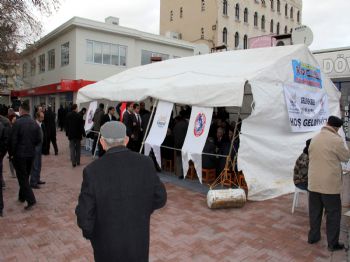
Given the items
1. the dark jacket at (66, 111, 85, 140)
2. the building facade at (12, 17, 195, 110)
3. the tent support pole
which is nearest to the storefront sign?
the tent support pole

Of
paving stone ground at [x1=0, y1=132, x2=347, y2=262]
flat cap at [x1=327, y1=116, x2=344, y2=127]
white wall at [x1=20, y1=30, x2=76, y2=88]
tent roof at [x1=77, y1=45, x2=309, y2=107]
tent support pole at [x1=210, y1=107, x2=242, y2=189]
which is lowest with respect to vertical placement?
paving stone ground at [x1=0, y1=132, x2=347, y2=262]

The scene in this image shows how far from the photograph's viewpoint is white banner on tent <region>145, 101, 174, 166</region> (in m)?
7.92

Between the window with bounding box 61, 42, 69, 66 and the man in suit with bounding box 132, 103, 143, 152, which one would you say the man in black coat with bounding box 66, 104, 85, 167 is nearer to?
the man in suit with bounding box 132, 103, 143, 152

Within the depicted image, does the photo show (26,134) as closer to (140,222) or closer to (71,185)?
(71,185)

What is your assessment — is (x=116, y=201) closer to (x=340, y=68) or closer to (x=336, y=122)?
(x=336, y=122)

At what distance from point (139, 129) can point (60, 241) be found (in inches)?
203

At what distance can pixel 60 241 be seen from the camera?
452 cm

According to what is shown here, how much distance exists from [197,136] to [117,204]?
4.80 meters

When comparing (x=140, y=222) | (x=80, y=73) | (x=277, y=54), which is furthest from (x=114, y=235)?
(x=80, y=73)

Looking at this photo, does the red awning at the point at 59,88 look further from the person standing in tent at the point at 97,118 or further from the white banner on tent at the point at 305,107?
the white banner on tent at the point at 305,107

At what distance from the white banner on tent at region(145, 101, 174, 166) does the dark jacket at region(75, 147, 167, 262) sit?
5.47 meters

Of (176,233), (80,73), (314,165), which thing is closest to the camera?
(314,165)

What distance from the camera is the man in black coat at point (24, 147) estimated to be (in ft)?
18.5

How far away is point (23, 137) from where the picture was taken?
5.67 metres
